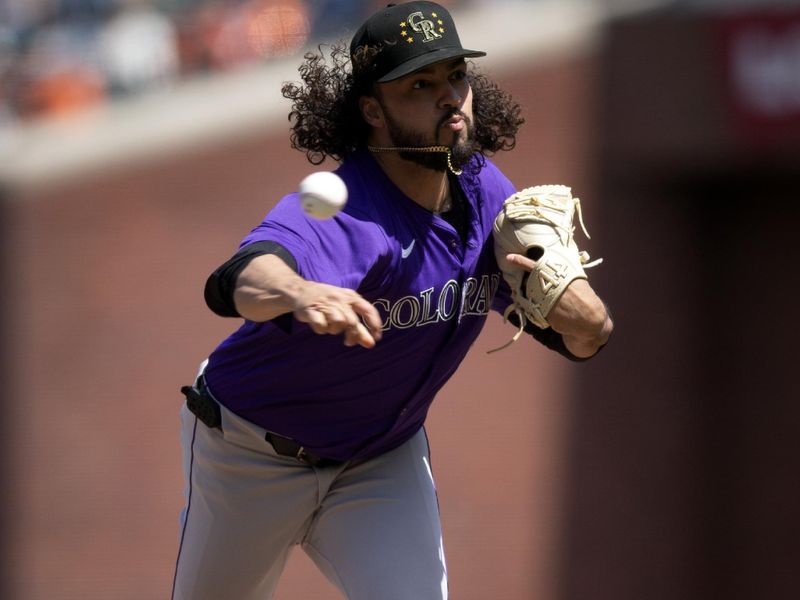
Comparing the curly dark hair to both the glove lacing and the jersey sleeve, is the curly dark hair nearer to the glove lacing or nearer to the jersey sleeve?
the glove lacing

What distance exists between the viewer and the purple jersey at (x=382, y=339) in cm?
354

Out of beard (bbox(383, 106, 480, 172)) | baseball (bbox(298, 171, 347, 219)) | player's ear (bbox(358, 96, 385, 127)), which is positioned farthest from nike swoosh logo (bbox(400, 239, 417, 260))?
baseball (bbox(298, 171, 347, 219))

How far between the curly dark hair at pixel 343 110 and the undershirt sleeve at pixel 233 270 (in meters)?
0.76

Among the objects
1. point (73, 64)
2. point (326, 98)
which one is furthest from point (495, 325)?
point (326, 98)

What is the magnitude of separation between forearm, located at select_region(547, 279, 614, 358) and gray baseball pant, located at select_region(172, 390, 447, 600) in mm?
649

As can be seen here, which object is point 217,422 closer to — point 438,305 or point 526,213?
point 438,305

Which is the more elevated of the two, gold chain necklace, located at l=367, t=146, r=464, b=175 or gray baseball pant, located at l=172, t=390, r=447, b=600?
gold chain necklace, located at l=367, t=146, r=464, b=175

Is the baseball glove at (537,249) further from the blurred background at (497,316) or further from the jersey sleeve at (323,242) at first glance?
the blurred background at (497,316)

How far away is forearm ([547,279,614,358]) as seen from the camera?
12.1 feet

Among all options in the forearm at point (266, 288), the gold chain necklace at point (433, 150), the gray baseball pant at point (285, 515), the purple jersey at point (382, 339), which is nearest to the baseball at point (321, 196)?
the forearm at point (266, 288)

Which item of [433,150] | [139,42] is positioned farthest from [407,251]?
[139,42]

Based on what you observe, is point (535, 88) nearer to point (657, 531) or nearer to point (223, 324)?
point (223, 324)

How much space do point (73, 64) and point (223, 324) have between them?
2.13m

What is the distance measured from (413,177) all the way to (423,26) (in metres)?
0.43
